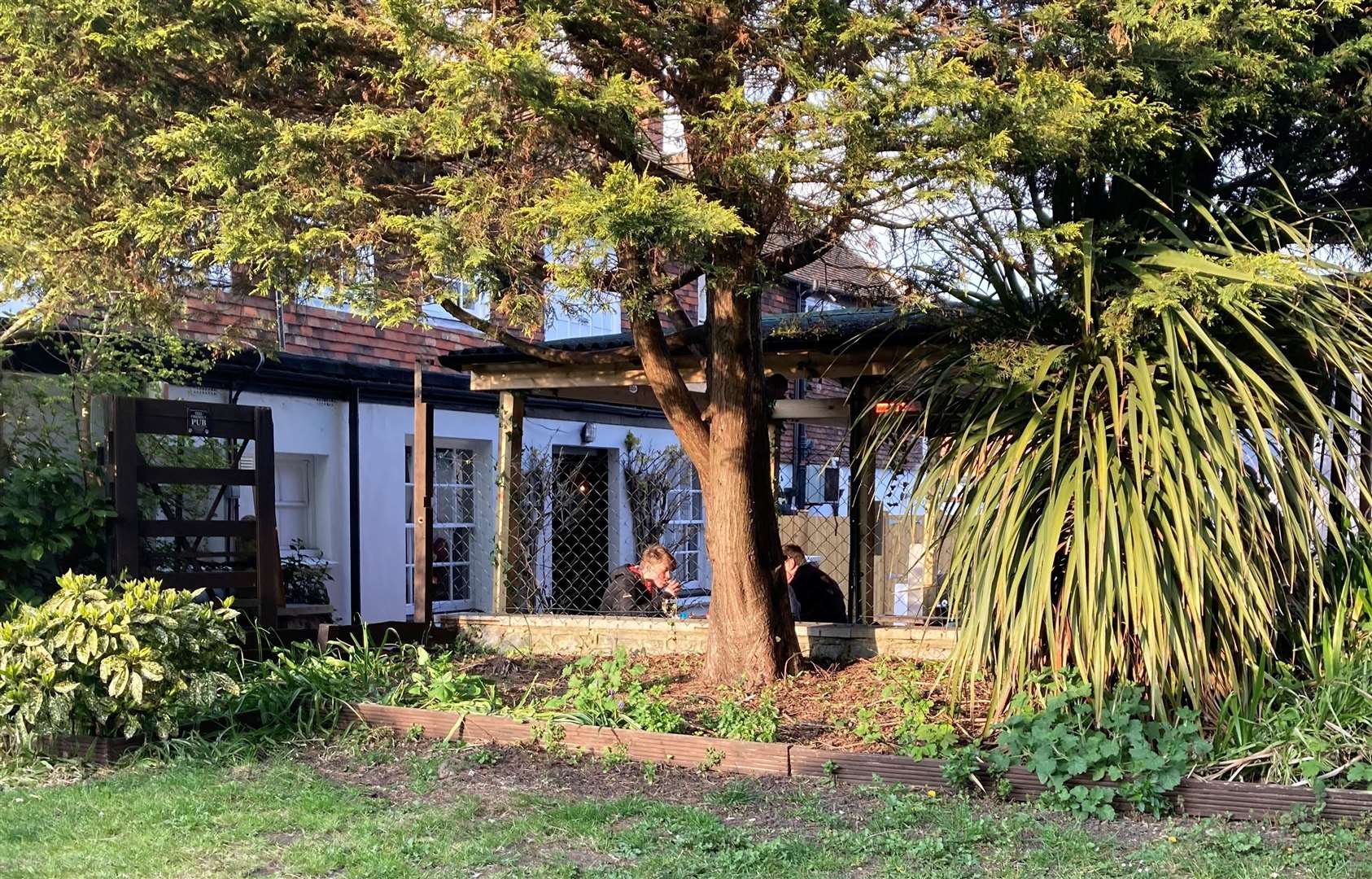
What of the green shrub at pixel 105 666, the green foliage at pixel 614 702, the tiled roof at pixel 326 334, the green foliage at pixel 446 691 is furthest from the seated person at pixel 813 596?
the tiled roof at pixel 326 334

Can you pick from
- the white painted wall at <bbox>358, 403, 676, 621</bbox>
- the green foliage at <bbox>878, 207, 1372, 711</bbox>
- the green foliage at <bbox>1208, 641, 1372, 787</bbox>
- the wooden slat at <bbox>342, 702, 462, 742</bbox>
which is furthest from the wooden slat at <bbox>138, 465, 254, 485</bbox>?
the green foliage at <bbox>1208, 641, 1372, 787</bbox>

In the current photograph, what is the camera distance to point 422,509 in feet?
26.9

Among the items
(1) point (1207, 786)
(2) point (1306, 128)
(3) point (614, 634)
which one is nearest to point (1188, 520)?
(1) point (1207, 786)

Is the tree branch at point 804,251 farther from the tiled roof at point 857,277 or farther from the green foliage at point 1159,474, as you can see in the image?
the green foliage at point 1159,474

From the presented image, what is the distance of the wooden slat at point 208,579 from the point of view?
7.22 meters

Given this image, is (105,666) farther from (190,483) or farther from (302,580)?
(302,580)

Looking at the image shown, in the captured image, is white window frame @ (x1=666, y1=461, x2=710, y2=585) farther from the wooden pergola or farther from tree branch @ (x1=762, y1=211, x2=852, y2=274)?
tree branch @ (x1=762, y1=211, x2=852, y2=274)

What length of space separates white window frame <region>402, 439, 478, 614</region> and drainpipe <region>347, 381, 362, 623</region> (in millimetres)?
661

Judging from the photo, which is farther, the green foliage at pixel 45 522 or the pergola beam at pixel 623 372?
the pergola beam at pixel 623 372

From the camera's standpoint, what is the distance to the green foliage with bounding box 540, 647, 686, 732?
18.1 ft

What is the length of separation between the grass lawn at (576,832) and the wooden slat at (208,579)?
2049 mm

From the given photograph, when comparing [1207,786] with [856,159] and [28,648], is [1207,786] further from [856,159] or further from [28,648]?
[28,648]

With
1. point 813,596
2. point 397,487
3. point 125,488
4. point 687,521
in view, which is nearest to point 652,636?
point 813,596

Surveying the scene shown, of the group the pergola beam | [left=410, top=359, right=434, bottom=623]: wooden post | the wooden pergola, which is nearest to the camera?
the wooden pergola
